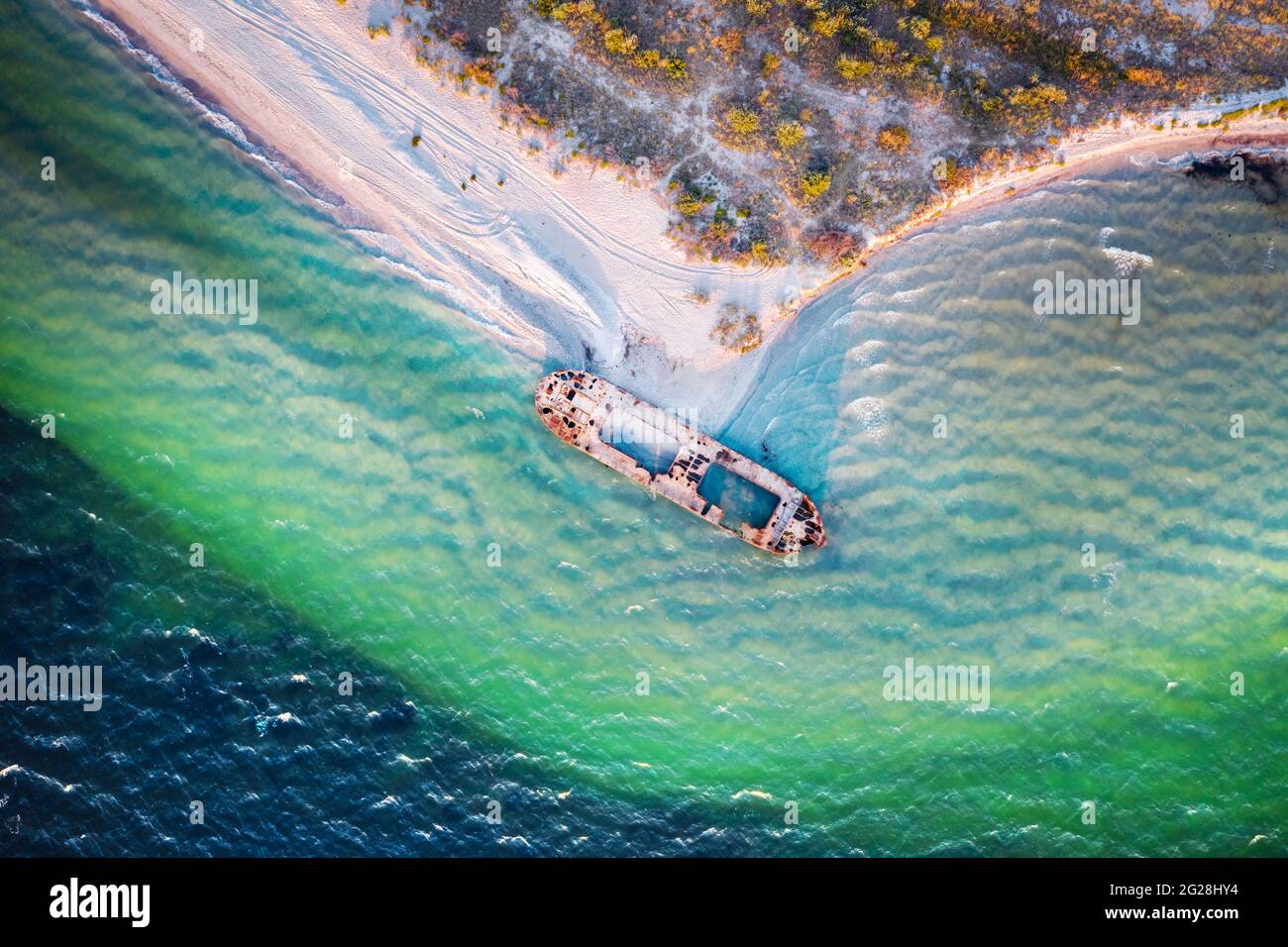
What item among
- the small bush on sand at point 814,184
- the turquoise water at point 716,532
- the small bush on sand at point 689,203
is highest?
the small bush on sand at point 814,184

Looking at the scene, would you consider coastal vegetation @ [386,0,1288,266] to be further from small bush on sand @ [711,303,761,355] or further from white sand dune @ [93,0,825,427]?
small bush on sand @ [711,303,761,355]

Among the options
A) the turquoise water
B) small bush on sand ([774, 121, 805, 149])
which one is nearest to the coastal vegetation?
small bush on sand ([774, 121, 805, 149])

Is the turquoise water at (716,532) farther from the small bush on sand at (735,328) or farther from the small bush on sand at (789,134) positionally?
the small bush on sand at (789,134)

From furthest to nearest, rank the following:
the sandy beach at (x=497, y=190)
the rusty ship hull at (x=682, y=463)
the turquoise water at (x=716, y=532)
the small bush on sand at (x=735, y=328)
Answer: the turquoise water at (x=716, y=532) → the small bush on sand at (x=735, y=328) → the sandy beach at (x=497, y=190) → the rusty ship hull at (x=682, y=463)

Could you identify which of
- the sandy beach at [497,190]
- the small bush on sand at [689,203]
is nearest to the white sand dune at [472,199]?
the sandy beach at [497,190]
